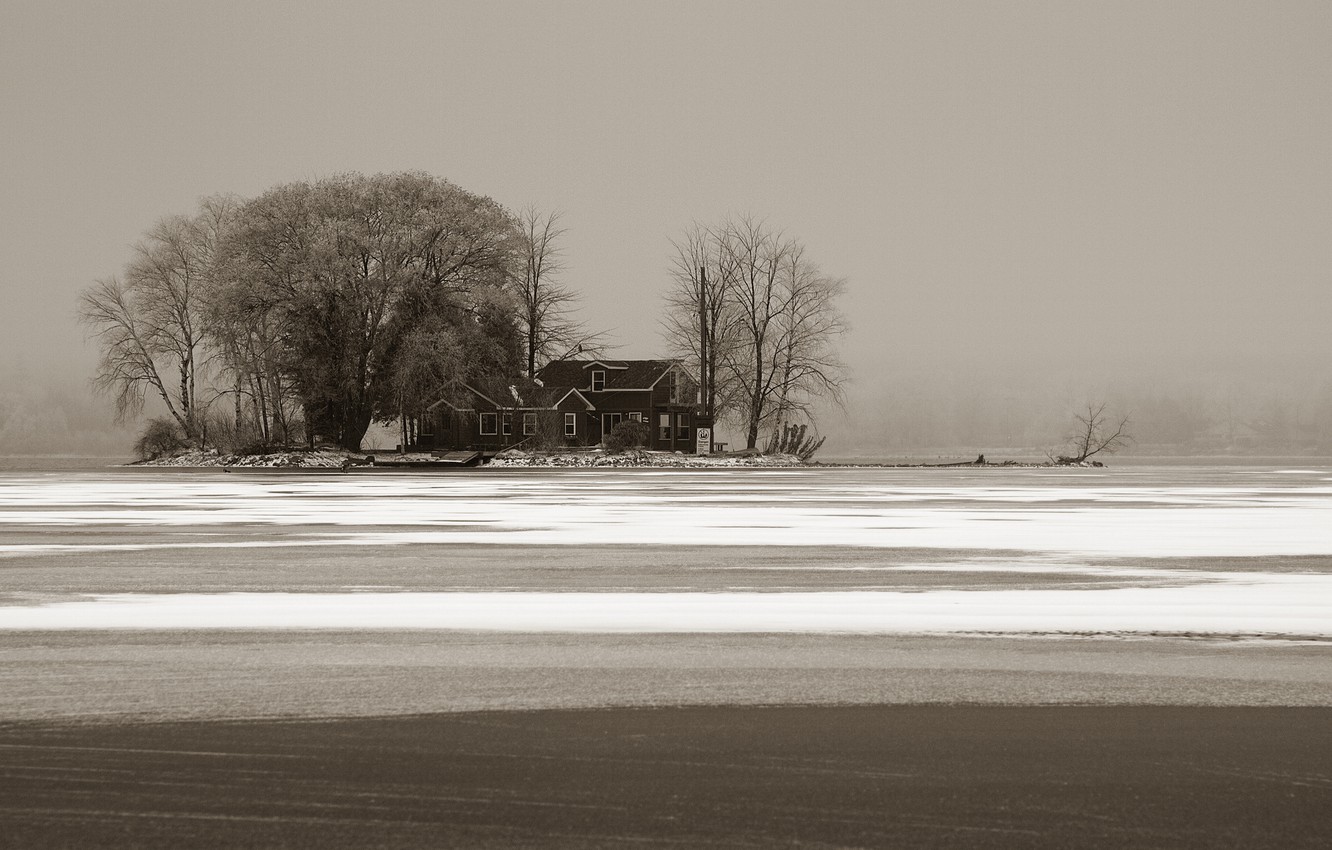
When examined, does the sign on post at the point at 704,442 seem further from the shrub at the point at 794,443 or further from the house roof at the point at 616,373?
the house roof at the point at 616,373

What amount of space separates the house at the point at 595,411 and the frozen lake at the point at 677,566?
55.5 metres

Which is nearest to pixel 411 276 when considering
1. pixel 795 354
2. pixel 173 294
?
pixel 173 294

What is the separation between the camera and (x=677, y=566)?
16.2m

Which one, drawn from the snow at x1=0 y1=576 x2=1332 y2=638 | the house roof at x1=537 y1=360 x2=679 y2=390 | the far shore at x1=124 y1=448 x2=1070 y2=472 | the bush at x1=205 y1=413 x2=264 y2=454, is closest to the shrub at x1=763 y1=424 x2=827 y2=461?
the far shore at x1=124 y1=448 x2=1070 y2=472

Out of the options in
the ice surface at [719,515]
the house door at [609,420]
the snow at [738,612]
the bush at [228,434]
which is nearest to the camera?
the snow at [738,612]

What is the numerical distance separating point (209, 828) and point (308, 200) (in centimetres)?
7219

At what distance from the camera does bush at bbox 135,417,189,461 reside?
76125 mm

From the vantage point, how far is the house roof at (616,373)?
92250 mm

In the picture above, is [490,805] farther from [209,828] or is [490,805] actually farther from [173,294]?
[173,294]

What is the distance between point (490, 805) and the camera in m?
5.89

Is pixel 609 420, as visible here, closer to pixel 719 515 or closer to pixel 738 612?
pixel 719 515

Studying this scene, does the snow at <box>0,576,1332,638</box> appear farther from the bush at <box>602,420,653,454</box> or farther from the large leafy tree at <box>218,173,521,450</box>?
the bush at <box>602,420,653,454</box>

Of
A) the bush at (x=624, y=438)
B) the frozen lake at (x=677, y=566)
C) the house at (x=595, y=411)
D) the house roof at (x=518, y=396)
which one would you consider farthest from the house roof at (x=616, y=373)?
the frozen lake at (x=677, y=566)

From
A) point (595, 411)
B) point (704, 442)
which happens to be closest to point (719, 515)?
point (704, 442)
